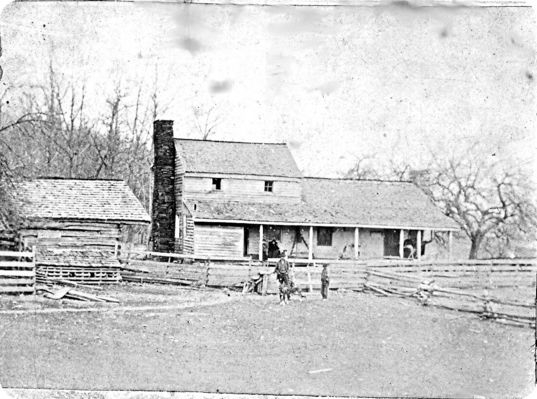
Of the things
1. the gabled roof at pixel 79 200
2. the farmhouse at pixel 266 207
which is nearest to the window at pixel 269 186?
the farmhouse at pixel 266 207

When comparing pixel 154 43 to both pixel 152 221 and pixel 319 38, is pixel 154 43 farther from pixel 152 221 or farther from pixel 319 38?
pixel 152 221

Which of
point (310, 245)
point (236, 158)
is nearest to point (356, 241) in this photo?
point (310, 245)

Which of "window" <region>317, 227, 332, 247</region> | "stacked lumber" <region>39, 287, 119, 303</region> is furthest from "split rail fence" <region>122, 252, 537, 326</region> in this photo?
"window" <region>317, 227, 332, 247</region>

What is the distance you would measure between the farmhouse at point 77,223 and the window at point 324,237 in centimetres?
492

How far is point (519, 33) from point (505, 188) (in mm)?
2212

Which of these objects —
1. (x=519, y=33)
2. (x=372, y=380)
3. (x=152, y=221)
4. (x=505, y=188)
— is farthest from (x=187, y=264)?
(x=519, y=33)

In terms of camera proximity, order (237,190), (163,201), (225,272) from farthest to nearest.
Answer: (237,190) → (225,272) → (163,201)

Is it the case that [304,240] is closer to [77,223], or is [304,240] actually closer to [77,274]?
[77,223]

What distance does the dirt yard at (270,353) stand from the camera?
1058cm

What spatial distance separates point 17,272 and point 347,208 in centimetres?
727

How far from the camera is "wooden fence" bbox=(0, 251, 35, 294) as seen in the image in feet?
38.6

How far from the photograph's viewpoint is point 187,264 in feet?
44.5

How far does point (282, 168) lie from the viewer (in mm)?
13008

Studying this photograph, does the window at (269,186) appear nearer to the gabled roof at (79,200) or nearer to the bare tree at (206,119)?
the gabled roof at (79,200)
